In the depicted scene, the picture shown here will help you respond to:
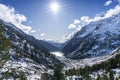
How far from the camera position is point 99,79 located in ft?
601

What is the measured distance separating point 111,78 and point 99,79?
10330mm

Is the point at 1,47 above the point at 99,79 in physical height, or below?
below

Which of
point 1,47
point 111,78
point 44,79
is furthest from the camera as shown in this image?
point 111,78

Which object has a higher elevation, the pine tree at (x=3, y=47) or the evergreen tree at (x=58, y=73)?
the evergreen tree at (x=58, y=73)

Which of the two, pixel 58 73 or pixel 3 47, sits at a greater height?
pixel 58 73

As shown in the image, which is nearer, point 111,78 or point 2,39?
point 2,39

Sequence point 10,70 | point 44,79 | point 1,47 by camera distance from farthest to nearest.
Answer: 1. point 44,79
2. point 10,70
3. point 1,47

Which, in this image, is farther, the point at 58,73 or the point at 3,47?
the point at 58,73

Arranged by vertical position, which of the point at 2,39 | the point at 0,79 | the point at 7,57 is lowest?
the point at 0,79

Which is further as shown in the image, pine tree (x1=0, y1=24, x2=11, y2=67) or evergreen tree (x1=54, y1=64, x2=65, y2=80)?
evergreen tree (x1=54, y1=64, x2=65, y2=80)

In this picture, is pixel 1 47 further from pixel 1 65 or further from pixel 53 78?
pixel 53 78

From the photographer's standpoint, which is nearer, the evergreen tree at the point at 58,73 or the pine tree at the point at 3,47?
the pine tree at the point at 3,47

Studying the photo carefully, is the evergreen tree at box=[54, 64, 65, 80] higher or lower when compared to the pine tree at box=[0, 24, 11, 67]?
higher

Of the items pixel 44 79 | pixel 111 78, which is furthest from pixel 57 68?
pixel 111 78
